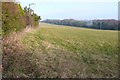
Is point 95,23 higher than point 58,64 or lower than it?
higher

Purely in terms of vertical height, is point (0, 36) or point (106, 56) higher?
point (0, 36)

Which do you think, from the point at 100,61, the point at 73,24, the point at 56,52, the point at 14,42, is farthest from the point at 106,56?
the point at 73,24

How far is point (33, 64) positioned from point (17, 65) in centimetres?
69

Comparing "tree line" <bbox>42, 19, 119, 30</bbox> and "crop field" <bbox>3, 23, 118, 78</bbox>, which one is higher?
"tree line" <bbox>42, 19, 119, 30</bbox>

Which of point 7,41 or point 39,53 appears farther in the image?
point 39,53

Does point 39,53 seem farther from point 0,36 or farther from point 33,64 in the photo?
point 0,36

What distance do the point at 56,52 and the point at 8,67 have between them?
4157 millimetres

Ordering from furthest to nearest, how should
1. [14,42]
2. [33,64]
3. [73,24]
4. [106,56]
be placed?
[73,24] < [106,56] < [14,42] < [33,64]

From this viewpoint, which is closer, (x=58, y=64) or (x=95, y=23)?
(x=58, y=64)

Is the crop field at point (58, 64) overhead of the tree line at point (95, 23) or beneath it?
beneath

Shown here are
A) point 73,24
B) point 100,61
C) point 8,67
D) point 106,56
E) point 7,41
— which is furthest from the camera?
point 73,24

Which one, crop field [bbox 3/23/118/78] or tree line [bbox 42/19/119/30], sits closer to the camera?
crop field [bbox 3/23/118/78]

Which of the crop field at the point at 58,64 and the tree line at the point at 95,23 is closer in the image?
the crop field at the point at 58,64

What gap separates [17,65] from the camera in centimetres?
999
